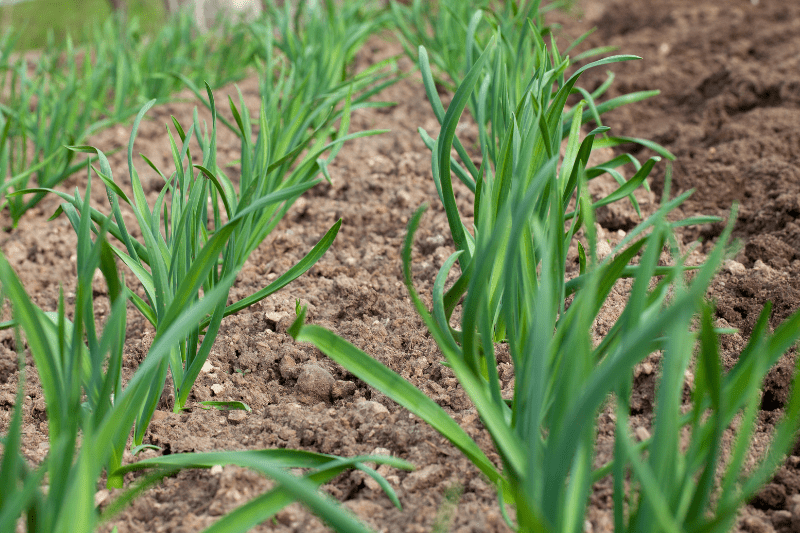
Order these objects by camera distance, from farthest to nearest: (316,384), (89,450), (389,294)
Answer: (389,294)
(316,384)
(89,450)

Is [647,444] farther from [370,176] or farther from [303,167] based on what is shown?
[370,176]

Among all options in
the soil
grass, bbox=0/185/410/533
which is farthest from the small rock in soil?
grass, bbox=0/185/410/533

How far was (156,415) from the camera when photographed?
107cm

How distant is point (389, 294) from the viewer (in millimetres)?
1423

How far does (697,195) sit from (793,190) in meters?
0.25

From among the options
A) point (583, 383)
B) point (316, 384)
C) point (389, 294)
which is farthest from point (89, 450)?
point (389, 294)

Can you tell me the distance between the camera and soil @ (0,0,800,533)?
0.87 m

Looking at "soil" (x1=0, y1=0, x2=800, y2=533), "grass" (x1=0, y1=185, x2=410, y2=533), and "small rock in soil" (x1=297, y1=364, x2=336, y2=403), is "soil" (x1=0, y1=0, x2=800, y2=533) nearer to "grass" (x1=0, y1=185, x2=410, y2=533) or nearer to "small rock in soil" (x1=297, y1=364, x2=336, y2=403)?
"small rock in soil" (x1=297, y1=364, x2=336, y2=403)

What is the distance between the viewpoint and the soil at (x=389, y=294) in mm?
875

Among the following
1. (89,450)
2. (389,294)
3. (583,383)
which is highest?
(389,294)

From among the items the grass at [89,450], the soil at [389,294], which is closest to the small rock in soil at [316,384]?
the soil at [389,294]

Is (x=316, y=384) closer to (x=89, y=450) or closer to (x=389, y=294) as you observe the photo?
(x=389, y=294)

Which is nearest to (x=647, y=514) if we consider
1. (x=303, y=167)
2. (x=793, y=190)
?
(x=303, y=167)

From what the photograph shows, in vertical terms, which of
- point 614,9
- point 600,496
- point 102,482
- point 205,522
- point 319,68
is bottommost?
point 600,496
